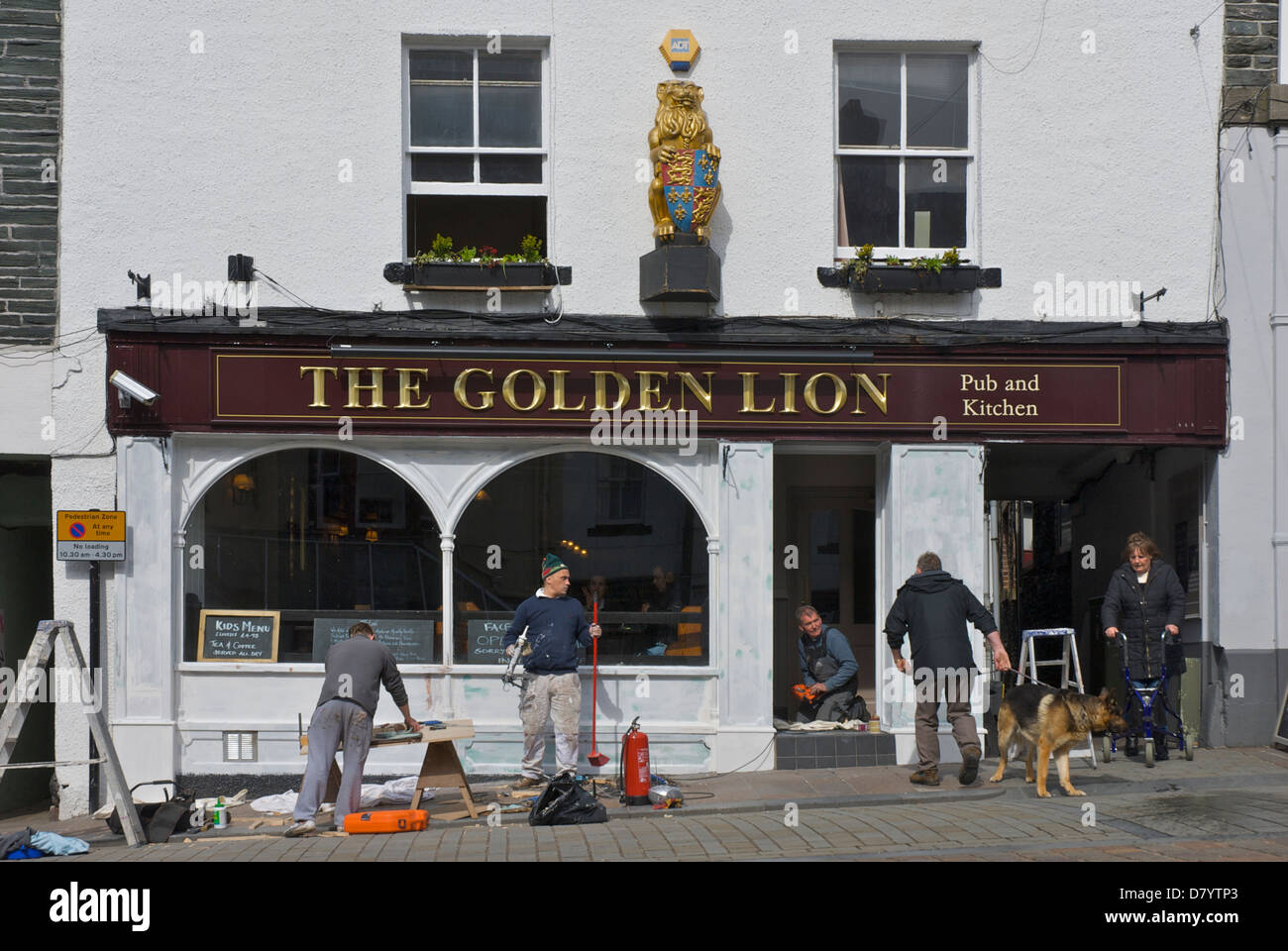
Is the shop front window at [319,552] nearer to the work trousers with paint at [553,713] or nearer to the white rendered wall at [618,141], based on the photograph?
the work trousers with paint at [553,713]

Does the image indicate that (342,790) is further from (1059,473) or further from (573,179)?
(1059,473)

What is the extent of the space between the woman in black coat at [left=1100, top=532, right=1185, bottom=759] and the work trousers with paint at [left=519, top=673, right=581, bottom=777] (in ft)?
14.8

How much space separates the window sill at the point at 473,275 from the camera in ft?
42.7

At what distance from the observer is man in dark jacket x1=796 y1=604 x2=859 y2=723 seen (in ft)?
44.2

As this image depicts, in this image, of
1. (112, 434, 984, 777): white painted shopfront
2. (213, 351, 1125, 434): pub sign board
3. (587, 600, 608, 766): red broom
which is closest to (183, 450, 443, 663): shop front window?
(112, 434, 984, 777): white painted shopfront

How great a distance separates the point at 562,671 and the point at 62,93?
674 centimetres

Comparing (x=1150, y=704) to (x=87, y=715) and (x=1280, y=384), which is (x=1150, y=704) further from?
(x=87, y=715)

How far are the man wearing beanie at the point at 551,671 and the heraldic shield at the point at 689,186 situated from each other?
3270 mm

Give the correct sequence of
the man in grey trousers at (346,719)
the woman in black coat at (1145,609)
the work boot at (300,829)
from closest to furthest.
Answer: the work boot at (300,829) → the man in grey trousers at (346,719) → the woman in black coat at (1145,609)

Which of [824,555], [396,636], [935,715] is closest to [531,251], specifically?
[396,636]

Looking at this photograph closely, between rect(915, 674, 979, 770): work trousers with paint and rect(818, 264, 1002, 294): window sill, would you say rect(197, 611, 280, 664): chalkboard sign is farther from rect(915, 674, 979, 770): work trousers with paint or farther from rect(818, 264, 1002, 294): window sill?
rect(818, 264, 1002, 294): window sill

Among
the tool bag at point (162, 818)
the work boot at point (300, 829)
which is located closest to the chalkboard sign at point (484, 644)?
the work boot at point (300, 829)

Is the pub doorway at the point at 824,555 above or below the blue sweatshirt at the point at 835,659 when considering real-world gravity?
above

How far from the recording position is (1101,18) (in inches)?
529
